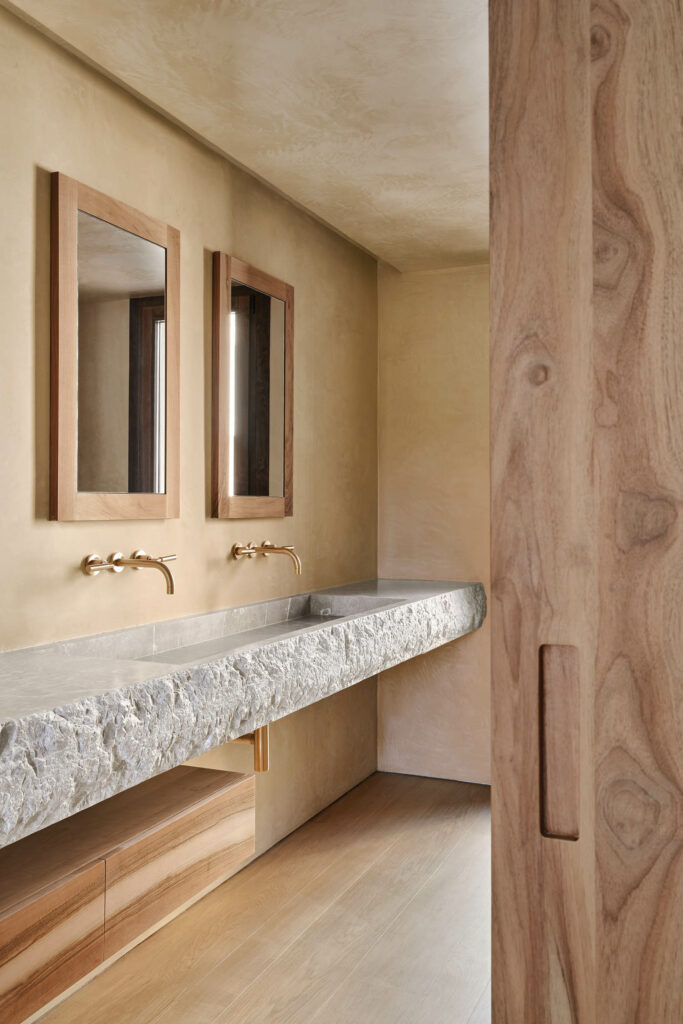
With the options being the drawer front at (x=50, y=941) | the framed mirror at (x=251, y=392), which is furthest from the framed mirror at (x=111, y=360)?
the drawer front at (x=50, y=941)

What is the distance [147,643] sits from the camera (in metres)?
2.30

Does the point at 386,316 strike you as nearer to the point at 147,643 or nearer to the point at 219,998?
the point at 147,643

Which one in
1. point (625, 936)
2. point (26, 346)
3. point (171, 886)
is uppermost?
point (26, 346)

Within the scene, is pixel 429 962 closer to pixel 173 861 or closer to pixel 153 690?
pixel 173 861

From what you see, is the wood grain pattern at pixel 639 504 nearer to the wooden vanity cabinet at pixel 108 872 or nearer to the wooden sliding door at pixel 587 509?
the wooden sliding door at pixel 587 509

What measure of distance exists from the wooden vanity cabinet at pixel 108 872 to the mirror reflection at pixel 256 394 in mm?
1074

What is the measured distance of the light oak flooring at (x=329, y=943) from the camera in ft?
6.68

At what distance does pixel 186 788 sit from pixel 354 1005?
689mm

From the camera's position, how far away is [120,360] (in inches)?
86.9

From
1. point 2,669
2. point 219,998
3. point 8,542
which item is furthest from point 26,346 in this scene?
point 219,998

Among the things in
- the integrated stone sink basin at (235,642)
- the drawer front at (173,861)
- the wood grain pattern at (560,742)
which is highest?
the wood grain pattern at (560,742)

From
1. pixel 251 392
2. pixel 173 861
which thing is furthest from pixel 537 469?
pixel 251 392

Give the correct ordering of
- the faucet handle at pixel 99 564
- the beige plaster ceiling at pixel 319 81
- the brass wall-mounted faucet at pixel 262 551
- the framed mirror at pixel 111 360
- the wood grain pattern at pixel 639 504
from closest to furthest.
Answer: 1. the wood grain pattern at pixel 639 504
2. the beige plaster ceiling at pixel 319 81
3. the framed mirror at pixel 111 360
4. the faucet handle at pixel 99 564
5. the brass wall-mounted faucet at pixel 262 551

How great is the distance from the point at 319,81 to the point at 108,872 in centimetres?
188
